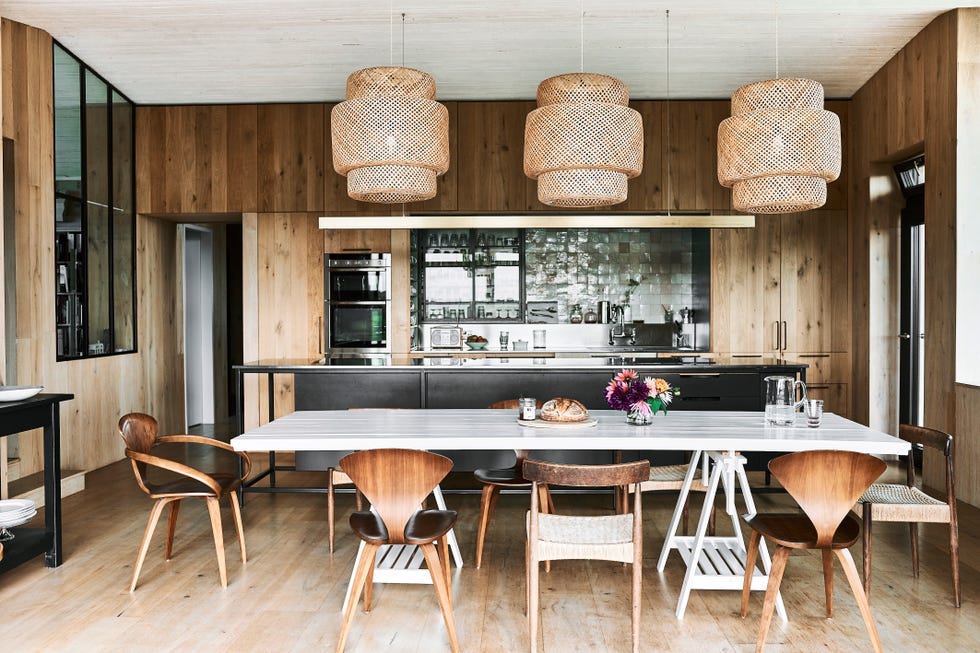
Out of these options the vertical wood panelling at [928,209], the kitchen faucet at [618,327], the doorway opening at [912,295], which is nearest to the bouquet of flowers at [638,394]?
the vertical wood panelling at [928,209]

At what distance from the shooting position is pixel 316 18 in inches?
199

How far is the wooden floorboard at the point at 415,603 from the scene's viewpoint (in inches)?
109

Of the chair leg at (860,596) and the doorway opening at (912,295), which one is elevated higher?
the doorway opening at (912,295)

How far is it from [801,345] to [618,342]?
5.60 ft

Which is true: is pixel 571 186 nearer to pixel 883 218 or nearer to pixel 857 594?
pixel 857 594

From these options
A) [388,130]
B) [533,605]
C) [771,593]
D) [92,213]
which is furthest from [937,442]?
[92,213]

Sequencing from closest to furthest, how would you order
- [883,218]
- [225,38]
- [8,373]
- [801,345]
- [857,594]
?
[857,594]
[8,373]
[225,38]
[883,218]
[801,345]

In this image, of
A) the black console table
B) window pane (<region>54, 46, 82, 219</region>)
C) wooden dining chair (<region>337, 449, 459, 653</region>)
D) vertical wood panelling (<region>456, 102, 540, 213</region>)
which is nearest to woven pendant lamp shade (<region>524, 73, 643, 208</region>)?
wooden dining chair (<region>337, 449, 459, 653</region>)

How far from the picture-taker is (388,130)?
3.22 metres

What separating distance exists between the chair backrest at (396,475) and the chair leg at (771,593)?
4.05ft

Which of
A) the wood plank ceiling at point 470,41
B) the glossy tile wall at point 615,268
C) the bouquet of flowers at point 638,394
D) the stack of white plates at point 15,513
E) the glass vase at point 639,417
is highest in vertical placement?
the wood plank ceiling at point 470,41

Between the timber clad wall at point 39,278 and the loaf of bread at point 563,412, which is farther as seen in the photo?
the timber clad wall at point 39,278

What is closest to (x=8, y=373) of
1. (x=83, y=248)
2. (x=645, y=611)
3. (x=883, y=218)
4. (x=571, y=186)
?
(x=83, y=248)

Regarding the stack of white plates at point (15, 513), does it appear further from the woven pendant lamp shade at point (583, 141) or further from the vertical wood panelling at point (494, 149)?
the vertical wood panelling at point (494, 149)
